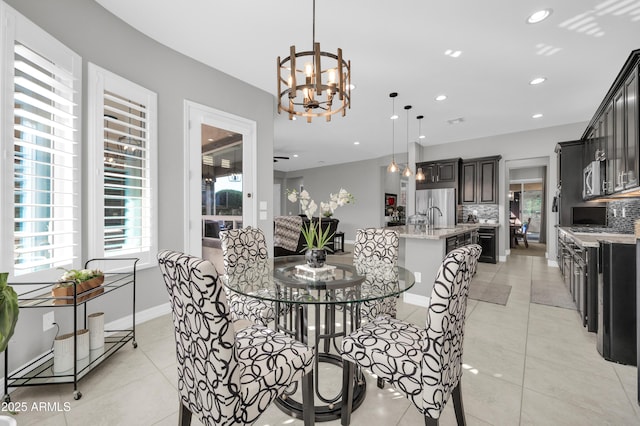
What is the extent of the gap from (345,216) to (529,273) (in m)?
5.59

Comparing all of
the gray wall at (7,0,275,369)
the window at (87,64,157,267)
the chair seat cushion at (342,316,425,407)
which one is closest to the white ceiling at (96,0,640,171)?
the gray wall at (7,0,275,369)

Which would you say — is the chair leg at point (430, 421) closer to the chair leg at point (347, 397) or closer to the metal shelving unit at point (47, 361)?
the chair leg at point (347, 397)

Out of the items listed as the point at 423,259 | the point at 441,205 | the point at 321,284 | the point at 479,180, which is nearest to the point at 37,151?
the point at 321,284

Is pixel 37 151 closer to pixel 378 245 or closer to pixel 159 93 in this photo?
pixel 159 93

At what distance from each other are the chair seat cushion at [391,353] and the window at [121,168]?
91.5 inches

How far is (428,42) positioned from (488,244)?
475 cm

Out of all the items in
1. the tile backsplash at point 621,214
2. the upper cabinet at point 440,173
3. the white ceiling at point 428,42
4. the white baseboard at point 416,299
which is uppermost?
the white ceiling at point 428,42

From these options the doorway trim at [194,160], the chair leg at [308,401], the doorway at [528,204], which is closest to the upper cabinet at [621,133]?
the chair leg at [308,401]

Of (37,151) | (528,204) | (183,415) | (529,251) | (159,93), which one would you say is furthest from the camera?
(528,204)

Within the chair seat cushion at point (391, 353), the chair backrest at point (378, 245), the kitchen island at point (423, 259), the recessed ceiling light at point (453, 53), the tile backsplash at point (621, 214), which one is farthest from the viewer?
the tile backsplash at point (621, 214)

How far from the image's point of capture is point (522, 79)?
3.60 m

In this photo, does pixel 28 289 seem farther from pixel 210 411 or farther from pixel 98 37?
pixel 98 37

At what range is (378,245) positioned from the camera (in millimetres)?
2355

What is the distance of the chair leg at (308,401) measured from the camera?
4.16 feet
